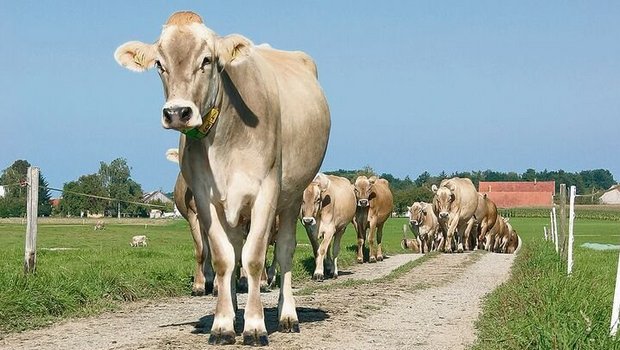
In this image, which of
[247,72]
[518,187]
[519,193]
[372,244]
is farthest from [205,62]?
[518,187]

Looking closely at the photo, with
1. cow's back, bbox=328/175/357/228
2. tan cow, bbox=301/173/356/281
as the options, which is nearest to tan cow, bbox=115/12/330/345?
tan cow, bbox=301/173/356/281

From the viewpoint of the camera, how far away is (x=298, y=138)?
10.1 m

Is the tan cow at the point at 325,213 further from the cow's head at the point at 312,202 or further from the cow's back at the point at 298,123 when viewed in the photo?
the cow's back at the point at 298,123

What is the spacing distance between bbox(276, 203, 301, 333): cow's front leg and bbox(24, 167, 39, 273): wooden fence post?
4.47m

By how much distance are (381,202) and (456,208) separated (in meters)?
7.30

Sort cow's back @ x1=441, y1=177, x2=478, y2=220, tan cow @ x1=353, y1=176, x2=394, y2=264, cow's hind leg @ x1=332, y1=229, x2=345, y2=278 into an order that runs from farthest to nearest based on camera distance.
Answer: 1. cow's back @ x1=441, y1=177, x2=478, y2=220
2. tan cow @ x1=353, y1=176, x2=394, y2=264
3. cow's hind leg @ x1=332, y1=229, x2=345, y2=278

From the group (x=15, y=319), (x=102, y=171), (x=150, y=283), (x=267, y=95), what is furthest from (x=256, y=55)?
(x=102, y=171)

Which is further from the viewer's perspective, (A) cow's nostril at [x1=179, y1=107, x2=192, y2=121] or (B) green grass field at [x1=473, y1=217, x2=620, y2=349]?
(A) cow's nostril at [x1=179, y1=107, x2=192, y2=121]

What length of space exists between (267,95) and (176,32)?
137 centimetres

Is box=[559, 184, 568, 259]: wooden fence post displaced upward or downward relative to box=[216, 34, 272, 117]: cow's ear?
downward

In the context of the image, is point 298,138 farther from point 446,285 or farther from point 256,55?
point 446,285

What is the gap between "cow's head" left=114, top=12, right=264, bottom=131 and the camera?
824 cm

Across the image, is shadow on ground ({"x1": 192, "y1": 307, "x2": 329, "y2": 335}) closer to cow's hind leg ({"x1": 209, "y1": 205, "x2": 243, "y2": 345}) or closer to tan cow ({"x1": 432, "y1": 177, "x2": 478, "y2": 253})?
cow's hind leg ({"x1": 209, "y1": 205, "x2": 243, "y2": 345})

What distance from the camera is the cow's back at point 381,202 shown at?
2702 cm
